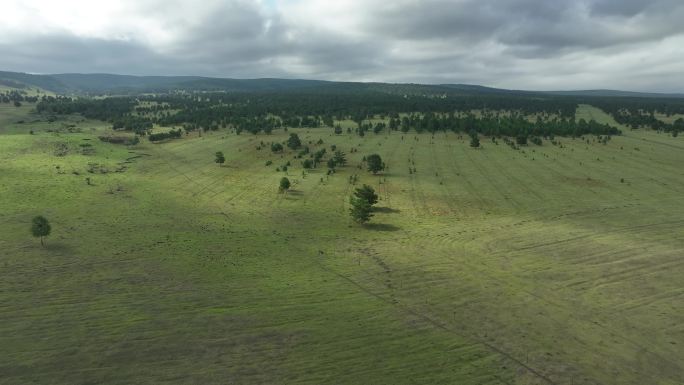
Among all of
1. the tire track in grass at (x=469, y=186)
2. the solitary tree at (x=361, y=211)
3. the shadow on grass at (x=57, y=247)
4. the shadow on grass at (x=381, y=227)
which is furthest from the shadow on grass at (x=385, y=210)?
the shadow on grass at (x=57, y=247)

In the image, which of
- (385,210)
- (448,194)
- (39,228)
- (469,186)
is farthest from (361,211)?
(39,228)

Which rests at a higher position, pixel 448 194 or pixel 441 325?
pixel 448 194

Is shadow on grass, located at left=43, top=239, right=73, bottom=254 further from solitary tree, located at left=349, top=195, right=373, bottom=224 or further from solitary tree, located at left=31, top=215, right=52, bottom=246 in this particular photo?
solitary tree, located at left=349, top=195, right=373, bottom=224

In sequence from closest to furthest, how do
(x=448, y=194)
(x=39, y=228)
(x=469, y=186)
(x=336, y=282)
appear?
(x=336, y=282)
(x=39, y=228)
(x=448, y=194)
(x=469, y=186)

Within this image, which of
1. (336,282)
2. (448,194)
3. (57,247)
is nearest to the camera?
(336,282)

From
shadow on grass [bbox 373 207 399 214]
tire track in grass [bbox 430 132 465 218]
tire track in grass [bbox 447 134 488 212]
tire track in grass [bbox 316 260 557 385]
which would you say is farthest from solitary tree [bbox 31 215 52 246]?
tire track in grass [bbox 447 134 488 212]

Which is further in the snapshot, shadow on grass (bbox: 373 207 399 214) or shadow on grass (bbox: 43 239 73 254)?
shadow on grass (bbox: 373 207 399 214)

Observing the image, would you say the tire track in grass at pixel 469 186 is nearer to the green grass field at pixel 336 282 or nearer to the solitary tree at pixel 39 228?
the green grass field at pixel 336 282

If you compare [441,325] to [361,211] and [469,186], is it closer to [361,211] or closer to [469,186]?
[361,211]

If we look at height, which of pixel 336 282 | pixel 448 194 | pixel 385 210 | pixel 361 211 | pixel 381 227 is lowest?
pixel 336 282
